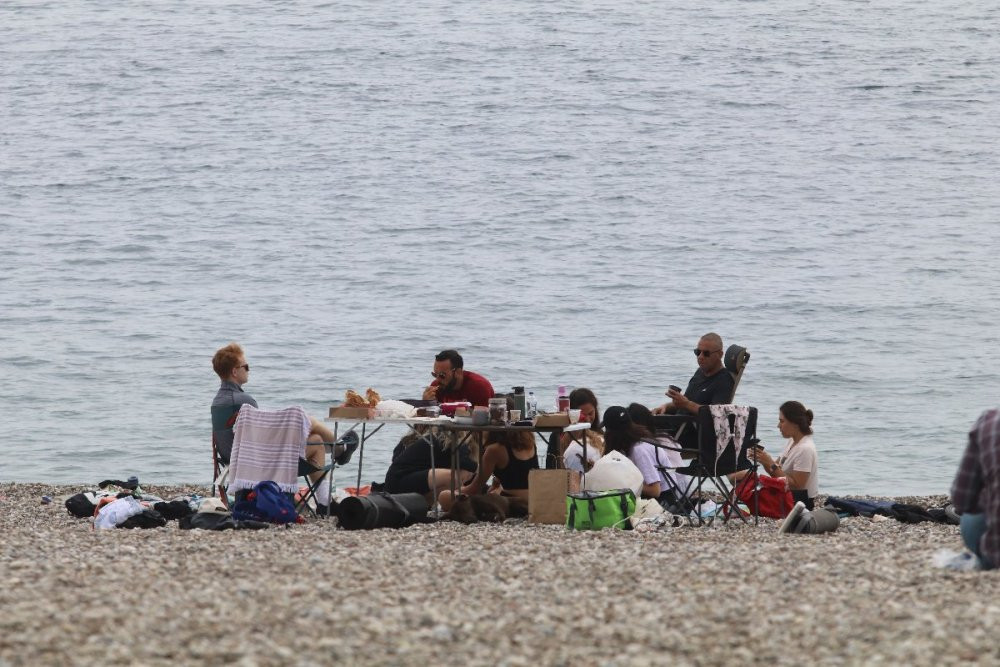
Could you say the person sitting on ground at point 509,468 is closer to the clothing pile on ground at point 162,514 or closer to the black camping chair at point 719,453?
the black camping chair at point 719,453

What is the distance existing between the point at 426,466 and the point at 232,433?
1117 millimetres

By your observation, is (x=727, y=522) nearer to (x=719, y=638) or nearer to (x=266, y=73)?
(x=719, y=638)

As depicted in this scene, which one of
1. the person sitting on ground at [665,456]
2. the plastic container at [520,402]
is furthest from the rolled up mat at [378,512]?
the person sitting on ground at [665,456]

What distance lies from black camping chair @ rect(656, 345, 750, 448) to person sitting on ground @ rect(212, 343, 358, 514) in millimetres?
1783

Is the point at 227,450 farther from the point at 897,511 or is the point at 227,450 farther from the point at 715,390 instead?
the point at 897,511

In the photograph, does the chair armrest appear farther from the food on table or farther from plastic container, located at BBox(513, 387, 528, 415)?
the food on table

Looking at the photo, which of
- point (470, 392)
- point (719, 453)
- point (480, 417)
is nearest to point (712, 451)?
point (719, 453)

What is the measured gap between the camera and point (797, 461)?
764 centimetres

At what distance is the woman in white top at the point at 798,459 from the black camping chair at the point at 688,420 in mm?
398

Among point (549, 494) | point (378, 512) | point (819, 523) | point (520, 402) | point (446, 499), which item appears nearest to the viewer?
point (819, 523)

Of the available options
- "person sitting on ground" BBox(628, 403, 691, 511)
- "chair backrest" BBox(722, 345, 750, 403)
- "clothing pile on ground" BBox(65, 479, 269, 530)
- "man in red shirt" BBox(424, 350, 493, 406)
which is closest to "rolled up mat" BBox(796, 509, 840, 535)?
"person sitting on ground" BBox(628, 403, 691, 511)

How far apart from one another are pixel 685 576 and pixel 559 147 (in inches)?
1116

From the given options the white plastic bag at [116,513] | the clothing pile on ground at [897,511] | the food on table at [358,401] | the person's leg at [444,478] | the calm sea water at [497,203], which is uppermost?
the calm sea water at [497,203]

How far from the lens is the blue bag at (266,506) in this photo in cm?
719
